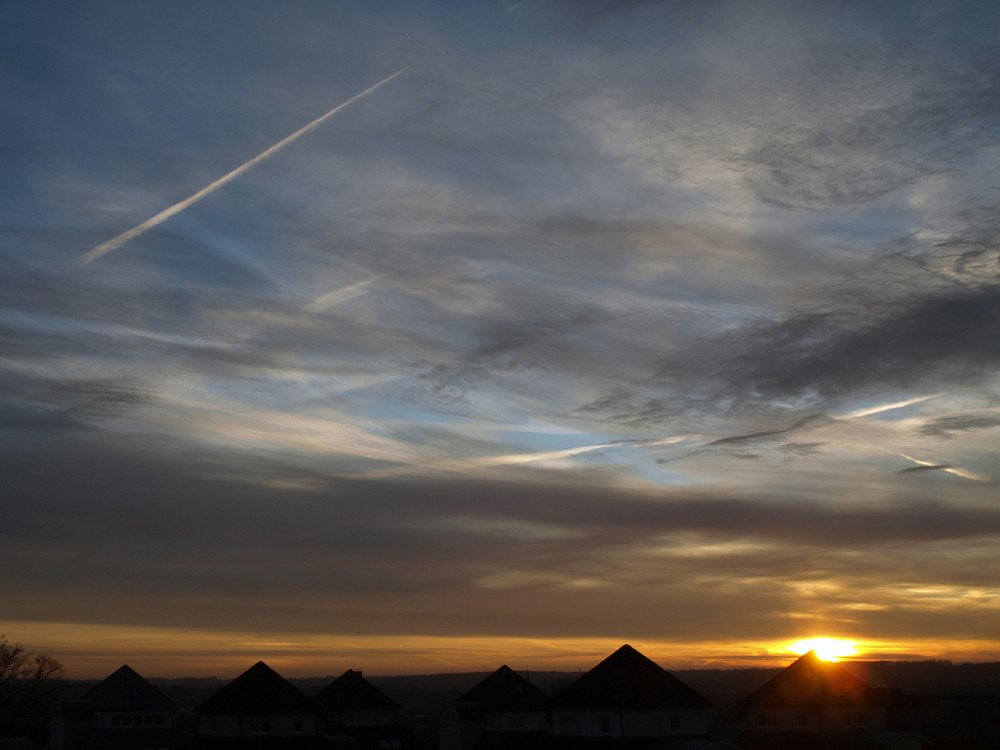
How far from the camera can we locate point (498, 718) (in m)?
70.1

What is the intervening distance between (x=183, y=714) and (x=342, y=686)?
1597 inches

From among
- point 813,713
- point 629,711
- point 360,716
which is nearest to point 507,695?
point 629,711

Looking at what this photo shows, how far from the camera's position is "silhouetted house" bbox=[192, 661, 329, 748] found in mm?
69375

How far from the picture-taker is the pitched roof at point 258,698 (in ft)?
230

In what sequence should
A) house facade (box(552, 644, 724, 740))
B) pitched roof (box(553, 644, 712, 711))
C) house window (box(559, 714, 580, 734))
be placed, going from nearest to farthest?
house facade (box(552, 644, 724, 740)) → pitched roof (box(553, 644, 712, 711)) → house window (box(559, 714, 580, 734))

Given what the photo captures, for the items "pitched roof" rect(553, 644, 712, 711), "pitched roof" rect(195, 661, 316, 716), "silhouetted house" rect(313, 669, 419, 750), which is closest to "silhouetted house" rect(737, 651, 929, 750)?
"pitched roof" rect(553, 644, 712, 711)

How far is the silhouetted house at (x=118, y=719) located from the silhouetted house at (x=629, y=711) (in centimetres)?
3598

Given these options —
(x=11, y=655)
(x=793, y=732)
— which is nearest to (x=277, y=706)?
(x=793, y=732)

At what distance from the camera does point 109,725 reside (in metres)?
76.3

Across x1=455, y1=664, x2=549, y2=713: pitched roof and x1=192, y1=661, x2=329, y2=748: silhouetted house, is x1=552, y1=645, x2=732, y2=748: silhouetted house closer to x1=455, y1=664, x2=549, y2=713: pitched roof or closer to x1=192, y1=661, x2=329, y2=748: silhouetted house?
x1=455, y1=664, x2=549, y2=713: pitched roof

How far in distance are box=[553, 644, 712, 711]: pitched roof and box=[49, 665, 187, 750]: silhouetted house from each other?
36.0 meters

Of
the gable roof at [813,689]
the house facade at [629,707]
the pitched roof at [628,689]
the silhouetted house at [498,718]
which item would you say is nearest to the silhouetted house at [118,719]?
the silhouetted house at [498,718]

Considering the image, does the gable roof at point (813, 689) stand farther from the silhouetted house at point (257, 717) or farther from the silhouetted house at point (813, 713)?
the silhouetted house at point (257, 717)

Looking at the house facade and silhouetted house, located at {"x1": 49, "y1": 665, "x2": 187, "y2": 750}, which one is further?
silhouetted house, located at {"x1": 49, "y1": 665, "x2": 187, "y2": 750}
